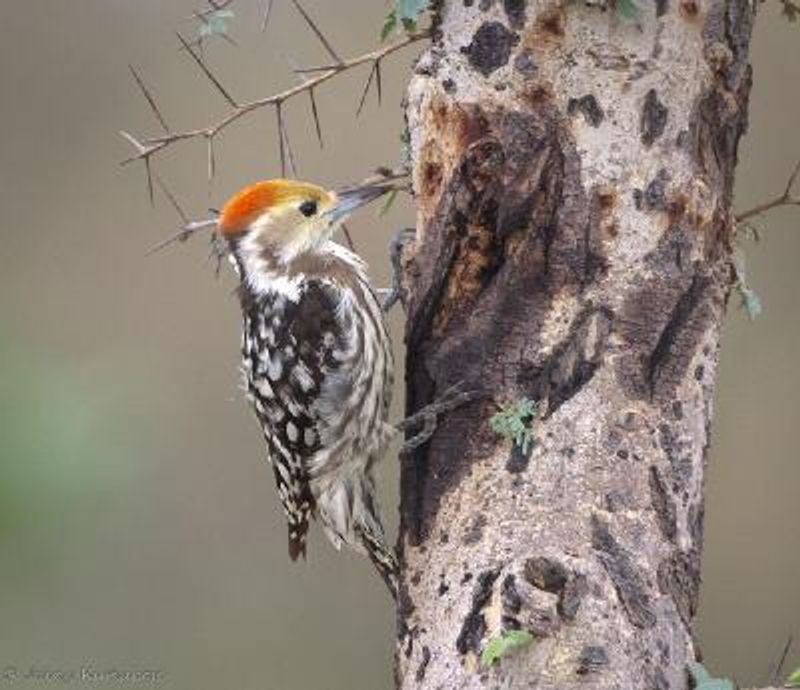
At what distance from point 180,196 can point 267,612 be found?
177cm

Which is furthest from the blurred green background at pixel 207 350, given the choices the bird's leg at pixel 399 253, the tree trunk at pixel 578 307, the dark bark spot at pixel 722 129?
the dark bark spot at pixel 722 129

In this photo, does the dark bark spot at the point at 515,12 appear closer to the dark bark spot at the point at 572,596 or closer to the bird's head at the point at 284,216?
the bird's head at the point at 284,216

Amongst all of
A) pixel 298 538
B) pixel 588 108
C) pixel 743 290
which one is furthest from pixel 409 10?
pixel 298 538

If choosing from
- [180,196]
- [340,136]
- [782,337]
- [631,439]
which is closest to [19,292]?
[180,196]

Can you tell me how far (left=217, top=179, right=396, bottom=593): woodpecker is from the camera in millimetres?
4895

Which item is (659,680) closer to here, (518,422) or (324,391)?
(518,422)

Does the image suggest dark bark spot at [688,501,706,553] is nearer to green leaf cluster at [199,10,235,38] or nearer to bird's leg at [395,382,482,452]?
bird's leg at [395,382,482,452]

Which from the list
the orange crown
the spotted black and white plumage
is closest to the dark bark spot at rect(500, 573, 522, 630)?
the spotted black and white plumage

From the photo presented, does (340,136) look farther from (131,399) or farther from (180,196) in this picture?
(131,399)

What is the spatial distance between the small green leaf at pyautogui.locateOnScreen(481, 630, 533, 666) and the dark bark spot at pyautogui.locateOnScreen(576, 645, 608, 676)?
110mm

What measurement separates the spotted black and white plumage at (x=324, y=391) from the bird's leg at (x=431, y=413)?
1.98ft

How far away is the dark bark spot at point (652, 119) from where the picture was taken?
12.8 ft

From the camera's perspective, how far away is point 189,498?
759cm

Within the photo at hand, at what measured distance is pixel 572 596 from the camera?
12.2 feet
